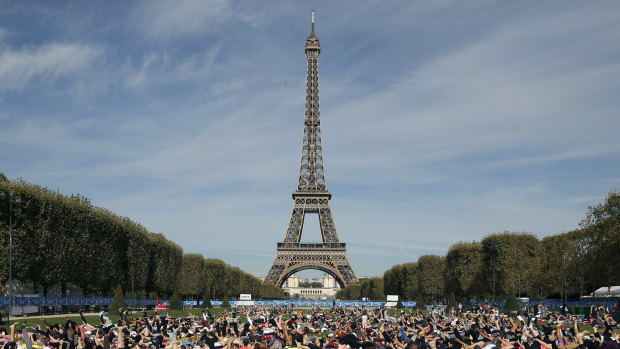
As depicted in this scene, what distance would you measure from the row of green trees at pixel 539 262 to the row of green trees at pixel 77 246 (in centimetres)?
3159

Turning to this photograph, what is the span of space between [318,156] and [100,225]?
253ft

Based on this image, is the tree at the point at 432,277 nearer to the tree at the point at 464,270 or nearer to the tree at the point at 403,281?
the tree at the point at 403,281

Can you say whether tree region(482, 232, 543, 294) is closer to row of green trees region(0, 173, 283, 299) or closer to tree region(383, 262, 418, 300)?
tree region(383, 262, 418, 300)

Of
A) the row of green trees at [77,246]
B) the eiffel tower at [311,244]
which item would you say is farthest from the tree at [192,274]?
the eiffel tower at [311,244]

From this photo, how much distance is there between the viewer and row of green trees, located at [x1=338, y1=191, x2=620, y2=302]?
52531 mm

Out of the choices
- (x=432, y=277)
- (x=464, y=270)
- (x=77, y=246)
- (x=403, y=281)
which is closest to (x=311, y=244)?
(x=403, y=281)

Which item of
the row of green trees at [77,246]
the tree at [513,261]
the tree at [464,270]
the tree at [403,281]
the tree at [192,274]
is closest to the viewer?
the row of green trees at [77,246]

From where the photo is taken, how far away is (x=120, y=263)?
60500mm

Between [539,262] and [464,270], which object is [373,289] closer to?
[464,270]

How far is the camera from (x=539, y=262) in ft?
218

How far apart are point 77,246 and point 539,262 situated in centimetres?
4718

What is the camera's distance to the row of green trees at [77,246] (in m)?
44.3

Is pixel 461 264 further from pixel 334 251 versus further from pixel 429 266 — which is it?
pixel 334 251

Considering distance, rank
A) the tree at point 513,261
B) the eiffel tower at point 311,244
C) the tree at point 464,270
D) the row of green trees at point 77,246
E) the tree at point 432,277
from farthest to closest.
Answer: the eiffel tower at point 311,244 → the tree at point 432,277 → the tree at point 464,270 → the tree at point 513,261 → the row of green trees at point 77,246
